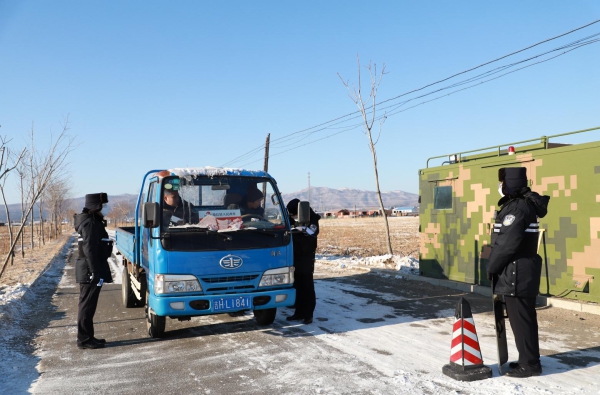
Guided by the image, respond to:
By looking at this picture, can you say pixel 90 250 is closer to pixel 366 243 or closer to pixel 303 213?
pixel 303 213

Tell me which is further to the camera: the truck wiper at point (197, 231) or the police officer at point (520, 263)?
the truck wiper at point (197, 231)

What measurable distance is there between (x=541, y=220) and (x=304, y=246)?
478cm

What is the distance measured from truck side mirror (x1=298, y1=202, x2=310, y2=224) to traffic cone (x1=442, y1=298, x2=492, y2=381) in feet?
8.47

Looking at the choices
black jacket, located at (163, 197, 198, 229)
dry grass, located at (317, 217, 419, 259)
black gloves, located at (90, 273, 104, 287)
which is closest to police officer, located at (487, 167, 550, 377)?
black jacket, located at (163, 197, 198, 229)

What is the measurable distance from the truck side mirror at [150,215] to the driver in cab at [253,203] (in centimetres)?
118

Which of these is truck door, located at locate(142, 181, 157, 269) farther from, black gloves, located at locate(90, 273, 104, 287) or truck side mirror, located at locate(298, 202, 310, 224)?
truck side mirror, located at locate(298, 202, 310, 224)

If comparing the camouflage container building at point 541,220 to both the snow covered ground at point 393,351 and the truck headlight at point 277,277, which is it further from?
the truck headlight at point 277,277

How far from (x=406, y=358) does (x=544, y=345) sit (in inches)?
77.4

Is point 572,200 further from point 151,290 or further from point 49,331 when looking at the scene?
point 49,331

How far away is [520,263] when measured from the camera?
497cm

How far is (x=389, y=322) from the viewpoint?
7.66 metres

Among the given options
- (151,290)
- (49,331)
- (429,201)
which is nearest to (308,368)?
(151,290)

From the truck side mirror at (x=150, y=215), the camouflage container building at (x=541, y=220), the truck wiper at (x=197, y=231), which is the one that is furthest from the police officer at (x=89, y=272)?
the camouflage container building at (x=541, y=220)

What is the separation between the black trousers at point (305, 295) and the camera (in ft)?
25.3
